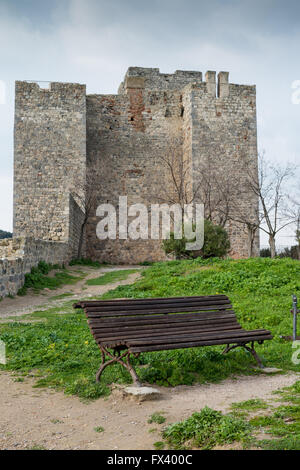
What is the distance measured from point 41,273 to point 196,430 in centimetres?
1191

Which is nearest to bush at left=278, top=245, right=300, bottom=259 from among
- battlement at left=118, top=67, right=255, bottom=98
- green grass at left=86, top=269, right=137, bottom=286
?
battlement at left=118, top=67, right=255, bottom=98

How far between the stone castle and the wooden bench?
1523 cm

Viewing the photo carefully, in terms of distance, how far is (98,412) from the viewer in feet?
14.8

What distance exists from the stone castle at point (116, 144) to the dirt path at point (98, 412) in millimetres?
16390

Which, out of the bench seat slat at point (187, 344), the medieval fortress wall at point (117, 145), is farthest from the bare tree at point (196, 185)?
the bench seat slat at point (187, 344)

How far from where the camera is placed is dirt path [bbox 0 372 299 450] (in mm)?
3818

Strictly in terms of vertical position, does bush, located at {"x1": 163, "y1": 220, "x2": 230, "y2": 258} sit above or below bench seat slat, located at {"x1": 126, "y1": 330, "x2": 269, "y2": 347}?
above

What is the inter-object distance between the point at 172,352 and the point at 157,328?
80 centimetres

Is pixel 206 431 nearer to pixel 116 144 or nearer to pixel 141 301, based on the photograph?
pixel 141 301

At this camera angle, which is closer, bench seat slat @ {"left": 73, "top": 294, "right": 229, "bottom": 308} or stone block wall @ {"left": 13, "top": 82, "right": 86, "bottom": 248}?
bench seat slat @ {"left": 73, "top": 294, "right": 229, "bottom": 308}

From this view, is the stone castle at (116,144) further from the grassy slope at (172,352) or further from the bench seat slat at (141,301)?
the bench seat slat at (141,301)

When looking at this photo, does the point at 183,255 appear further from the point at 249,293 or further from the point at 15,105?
the point at 15,105

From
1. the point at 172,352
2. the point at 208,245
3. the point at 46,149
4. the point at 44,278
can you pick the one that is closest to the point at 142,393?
the point at 172,352

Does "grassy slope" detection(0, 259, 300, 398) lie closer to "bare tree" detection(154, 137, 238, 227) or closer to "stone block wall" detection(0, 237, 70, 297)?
"stone block wall" detection(0, 237, 70, 297)
